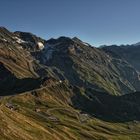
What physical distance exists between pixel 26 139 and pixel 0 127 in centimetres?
1661

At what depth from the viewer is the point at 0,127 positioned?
193 metres

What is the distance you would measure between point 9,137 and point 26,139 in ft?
49.9

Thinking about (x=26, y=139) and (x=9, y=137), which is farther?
(x=26, y=139)

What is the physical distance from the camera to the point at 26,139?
7717 inches

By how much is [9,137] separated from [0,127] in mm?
12325
